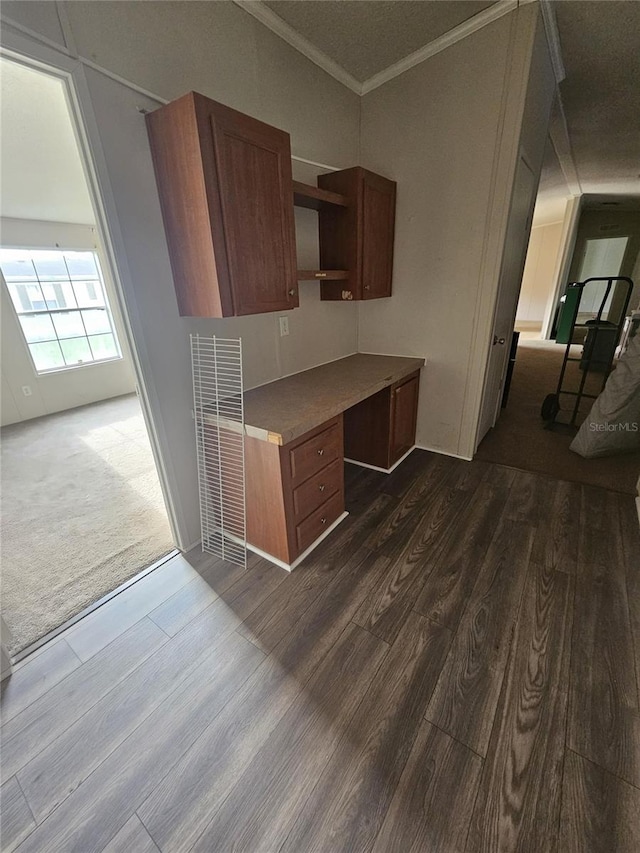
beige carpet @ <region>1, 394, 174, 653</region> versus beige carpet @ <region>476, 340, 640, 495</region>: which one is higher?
beige carpet @ <region>476, 340, 640, 495</region>

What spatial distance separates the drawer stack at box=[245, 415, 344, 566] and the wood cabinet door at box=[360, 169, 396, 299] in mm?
1236

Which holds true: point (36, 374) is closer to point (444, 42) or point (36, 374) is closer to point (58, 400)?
point (58, 400)

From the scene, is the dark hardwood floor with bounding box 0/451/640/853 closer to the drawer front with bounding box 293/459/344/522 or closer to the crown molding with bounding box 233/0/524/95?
the drawer front with bounding box 293/459/344/522

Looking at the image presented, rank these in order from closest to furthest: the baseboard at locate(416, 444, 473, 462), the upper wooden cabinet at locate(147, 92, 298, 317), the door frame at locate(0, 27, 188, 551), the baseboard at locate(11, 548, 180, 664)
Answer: the door frame at locate(0, 27, 188, 551)
the upper wooden cabinet at locate(147, 92, 298, 317)
the baseboard at locate(11, 548, 180, 664)
the baseboard at locate(416, 444, 473, 462)

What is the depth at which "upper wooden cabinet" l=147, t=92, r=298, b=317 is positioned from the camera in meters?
1.38

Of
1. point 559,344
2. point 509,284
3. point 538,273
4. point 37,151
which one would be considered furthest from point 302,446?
point 538,273

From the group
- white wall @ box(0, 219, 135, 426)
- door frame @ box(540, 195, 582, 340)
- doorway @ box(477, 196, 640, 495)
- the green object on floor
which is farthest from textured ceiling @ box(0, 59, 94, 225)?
door frame @ box(540, 195, 582, 340)

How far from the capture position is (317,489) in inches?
76.2

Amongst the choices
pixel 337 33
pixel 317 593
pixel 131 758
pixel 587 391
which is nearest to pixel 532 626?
pixel 317 593

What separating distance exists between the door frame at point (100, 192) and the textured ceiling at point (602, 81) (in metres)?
2.64

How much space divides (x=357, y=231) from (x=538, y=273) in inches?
400

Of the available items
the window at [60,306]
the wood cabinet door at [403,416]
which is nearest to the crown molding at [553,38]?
the wood cabinet door at [403,416]

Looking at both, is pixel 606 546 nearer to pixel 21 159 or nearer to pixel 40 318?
pixel 21 159

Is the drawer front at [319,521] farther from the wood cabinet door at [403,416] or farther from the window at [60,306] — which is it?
the window at [60,306]
